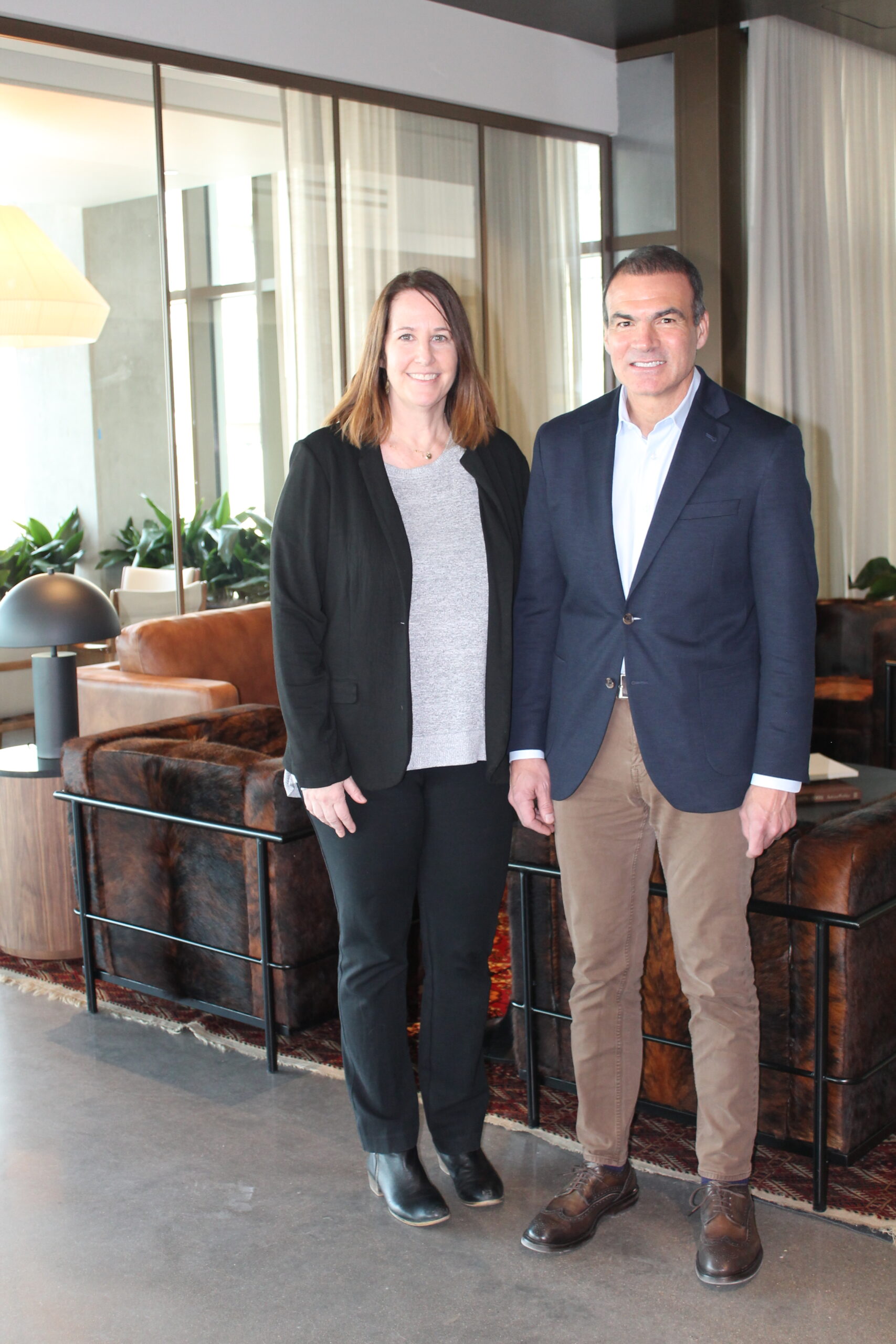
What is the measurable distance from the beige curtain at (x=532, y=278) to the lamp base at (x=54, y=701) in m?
3.55

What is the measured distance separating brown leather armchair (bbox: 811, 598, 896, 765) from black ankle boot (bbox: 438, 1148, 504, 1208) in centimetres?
308

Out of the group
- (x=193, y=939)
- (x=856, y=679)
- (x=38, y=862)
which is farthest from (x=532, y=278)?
(x=193, y=939)

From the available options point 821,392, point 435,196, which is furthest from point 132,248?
point 821,392

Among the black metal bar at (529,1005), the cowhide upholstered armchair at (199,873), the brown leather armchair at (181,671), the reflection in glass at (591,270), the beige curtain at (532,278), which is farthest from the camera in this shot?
the reflection in glass at (591,270)

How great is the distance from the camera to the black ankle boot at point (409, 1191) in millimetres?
2408

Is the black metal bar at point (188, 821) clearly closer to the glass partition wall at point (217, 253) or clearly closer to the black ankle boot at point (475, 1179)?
the black ankle boot at point (475, 1179)

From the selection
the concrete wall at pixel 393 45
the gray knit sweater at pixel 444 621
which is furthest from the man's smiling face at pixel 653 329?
the concrete wall at pixel 393 45

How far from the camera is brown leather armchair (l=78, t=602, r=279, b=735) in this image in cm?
460

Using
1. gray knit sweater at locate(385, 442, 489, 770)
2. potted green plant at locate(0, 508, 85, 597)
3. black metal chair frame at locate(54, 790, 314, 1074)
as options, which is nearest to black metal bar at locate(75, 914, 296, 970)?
black metal chair frame at locate(54, 790, 314, 1074)

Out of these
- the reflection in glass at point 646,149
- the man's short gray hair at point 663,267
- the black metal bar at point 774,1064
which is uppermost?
the reflection in glass at point 646,149

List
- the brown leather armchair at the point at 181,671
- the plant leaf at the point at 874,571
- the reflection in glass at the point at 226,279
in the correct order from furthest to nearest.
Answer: the plant leaf at the point at 874,571 < the reflection in glass at the point at 226,279 < the brown leather armchair at the point at 181,671

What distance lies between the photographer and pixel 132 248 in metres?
5.40

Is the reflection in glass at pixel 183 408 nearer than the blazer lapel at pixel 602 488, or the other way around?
the blazer lapel at pixel 602 488

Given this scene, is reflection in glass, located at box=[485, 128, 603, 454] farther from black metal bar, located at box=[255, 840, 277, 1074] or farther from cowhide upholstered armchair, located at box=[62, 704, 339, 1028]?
black metal bar, located at box=[255, 840, 277, 1074]
